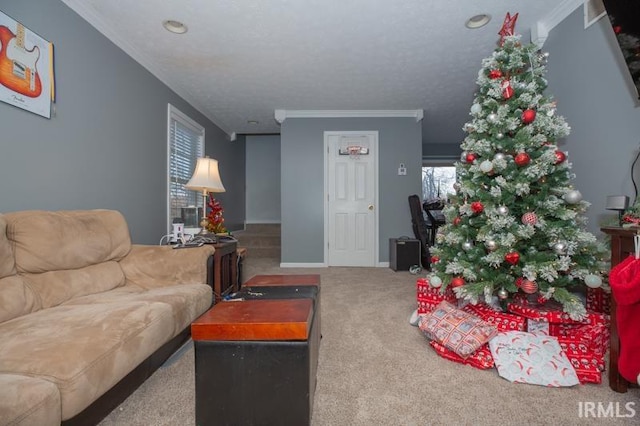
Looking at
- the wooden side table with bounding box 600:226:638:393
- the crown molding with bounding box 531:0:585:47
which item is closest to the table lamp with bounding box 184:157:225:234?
the wooden side table with bounding box 600:226:638:393

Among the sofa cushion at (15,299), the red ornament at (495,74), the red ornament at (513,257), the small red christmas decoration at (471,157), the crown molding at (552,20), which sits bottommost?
the sofa cushion at (15,299)

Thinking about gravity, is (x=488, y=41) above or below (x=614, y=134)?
above

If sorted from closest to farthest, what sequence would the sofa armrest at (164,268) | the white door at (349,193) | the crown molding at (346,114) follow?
the sofa armrest at (164,268) → the crown molding at (346,114) → the white door at (349,193)

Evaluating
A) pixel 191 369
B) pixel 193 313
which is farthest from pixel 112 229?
pixel 191 369

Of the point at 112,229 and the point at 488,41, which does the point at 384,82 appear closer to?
the point at 488,41

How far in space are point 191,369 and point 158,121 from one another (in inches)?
109

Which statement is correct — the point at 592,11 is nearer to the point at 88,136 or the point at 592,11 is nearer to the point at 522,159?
the point at 522,159

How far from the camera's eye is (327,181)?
4668 millimetres

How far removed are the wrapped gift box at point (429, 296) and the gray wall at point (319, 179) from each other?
2.43m

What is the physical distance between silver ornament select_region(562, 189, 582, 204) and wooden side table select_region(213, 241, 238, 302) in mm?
2452

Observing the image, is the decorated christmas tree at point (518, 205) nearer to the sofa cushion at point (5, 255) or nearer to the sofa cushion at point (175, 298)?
the sofa cushion at point (175, 298)

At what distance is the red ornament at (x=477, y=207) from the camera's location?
190cm

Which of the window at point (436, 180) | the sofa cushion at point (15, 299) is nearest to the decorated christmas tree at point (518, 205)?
the sofa cushion at point (15, 299)

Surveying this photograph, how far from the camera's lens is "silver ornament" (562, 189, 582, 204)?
5.58 ft
